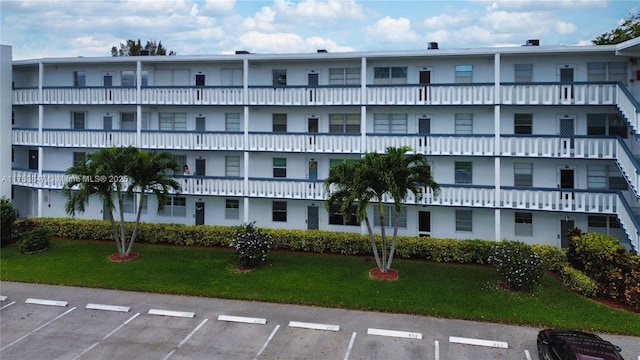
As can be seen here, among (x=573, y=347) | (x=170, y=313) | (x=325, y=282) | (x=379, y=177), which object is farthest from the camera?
(x=325, y=282)

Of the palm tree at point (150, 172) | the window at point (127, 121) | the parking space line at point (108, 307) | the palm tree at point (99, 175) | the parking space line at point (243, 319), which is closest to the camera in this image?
the parking space line at point (243, 319)

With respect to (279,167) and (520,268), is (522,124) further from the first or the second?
(279,167)

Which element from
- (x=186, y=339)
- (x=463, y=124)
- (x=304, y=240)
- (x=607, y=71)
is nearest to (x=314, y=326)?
(x=186, y=339)

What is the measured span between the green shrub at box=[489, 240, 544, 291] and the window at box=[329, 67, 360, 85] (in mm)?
12191

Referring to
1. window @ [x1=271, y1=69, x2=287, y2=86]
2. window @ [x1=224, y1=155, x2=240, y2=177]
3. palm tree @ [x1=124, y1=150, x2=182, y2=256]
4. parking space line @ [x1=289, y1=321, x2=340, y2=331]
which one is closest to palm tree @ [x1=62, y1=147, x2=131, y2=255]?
palm tree @ [x1=124, y1=150, x2=182, y2=256]

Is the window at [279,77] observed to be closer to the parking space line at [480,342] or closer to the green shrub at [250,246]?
the green shrub at [250,246]

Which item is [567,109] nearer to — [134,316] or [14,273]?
[134,316]

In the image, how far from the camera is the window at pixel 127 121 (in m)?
29.4

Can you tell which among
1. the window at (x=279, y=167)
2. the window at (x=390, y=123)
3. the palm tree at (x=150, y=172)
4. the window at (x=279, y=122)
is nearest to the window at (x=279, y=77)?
the window at (x=279, y=122)

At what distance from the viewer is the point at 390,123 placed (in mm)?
26094

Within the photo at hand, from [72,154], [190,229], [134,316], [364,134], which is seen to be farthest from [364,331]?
[72,154]

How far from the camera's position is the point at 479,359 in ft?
44.5

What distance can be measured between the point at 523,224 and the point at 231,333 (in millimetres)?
16023

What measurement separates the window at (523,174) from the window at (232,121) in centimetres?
1507
